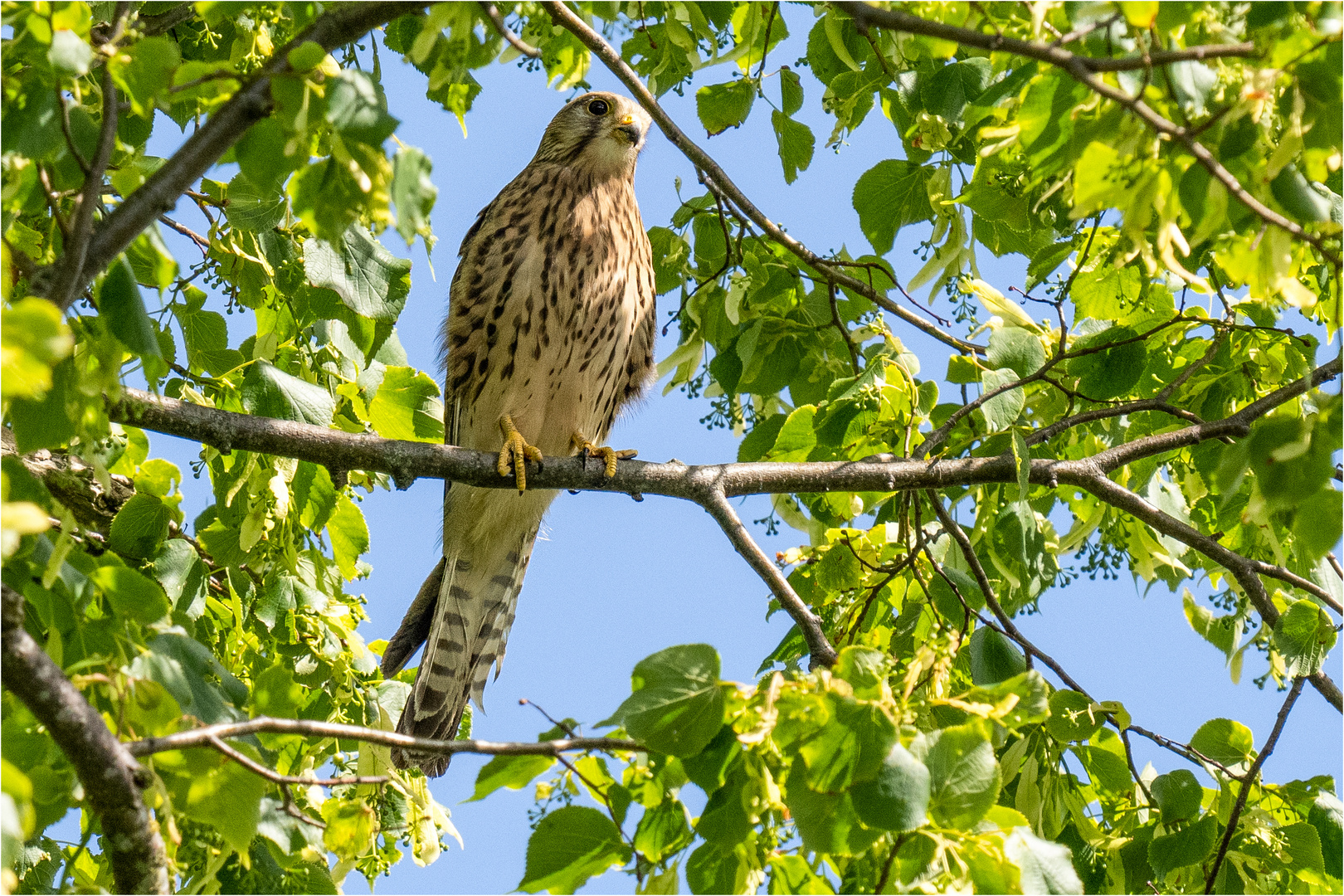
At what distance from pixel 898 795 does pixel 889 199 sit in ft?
6.73

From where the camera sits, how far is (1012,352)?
2727 millimetres

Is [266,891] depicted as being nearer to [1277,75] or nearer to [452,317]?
[1277,75]

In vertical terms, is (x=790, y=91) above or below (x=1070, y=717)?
above

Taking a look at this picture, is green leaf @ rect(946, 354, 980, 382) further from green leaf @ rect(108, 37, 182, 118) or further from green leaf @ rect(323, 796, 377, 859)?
green leaf @ rect(108, 37, 182, 118)

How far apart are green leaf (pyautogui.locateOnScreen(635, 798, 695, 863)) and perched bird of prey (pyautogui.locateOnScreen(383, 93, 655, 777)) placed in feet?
6.86

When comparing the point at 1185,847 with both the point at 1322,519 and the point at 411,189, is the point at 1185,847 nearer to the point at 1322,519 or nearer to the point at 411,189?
the point at 1322,519

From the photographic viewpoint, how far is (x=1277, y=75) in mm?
1453

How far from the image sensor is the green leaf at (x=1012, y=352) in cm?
272

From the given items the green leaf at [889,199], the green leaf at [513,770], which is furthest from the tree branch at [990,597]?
the green leaf at [513,770]

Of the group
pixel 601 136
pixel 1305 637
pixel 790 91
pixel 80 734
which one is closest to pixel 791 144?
pixel 790 91

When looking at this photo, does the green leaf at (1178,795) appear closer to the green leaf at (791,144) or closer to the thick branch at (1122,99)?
the thick branch at (1122,99)

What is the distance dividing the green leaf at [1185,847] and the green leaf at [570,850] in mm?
1205

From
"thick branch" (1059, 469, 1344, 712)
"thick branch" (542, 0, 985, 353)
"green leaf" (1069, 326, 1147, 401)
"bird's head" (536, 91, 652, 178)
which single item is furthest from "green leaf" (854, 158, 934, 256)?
"bird's head" (536, 91, 652, 178)

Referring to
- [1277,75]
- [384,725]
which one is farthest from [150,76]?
[384,725]
